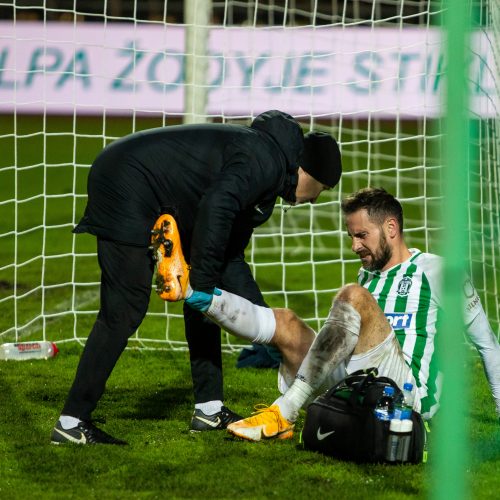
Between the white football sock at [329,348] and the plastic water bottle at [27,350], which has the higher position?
the white football sock at [329,348]

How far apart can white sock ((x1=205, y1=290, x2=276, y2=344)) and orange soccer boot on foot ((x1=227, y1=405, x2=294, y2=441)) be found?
318mm

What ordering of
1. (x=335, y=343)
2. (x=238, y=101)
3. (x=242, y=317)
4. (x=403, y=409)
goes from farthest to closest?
(x=238, y=101) < (x=242, y=317) < (x=335, y=343) < (x=403, y=409)

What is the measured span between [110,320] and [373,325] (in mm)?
1097

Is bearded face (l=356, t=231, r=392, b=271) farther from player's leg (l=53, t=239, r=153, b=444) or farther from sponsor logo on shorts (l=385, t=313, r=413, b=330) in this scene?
player's leg (l=53, t=239, r=153, b=444)

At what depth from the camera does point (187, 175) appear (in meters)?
4.69

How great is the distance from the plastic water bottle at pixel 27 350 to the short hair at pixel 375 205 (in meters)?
2.62

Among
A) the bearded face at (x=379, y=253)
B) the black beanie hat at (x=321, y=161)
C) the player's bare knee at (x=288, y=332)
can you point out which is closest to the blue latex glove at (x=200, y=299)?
the player's bare knee at (x=288, y=332)

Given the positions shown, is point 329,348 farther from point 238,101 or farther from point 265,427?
point 238,101

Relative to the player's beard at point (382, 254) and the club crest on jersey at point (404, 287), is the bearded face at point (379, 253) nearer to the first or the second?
the player's beard at point (382, 254)

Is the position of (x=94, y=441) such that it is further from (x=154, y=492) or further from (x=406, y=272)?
(x=406, y=272)

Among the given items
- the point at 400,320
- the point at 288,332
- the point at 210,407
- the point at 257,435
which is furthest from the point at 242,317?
the point at 400,320

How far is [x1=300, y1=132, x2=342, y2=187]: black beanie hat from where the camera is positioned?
4668 mm

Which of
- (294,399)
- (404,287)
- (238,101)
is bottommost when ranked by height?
(294,399)

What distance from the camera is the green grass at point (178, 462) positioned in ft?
13.7
